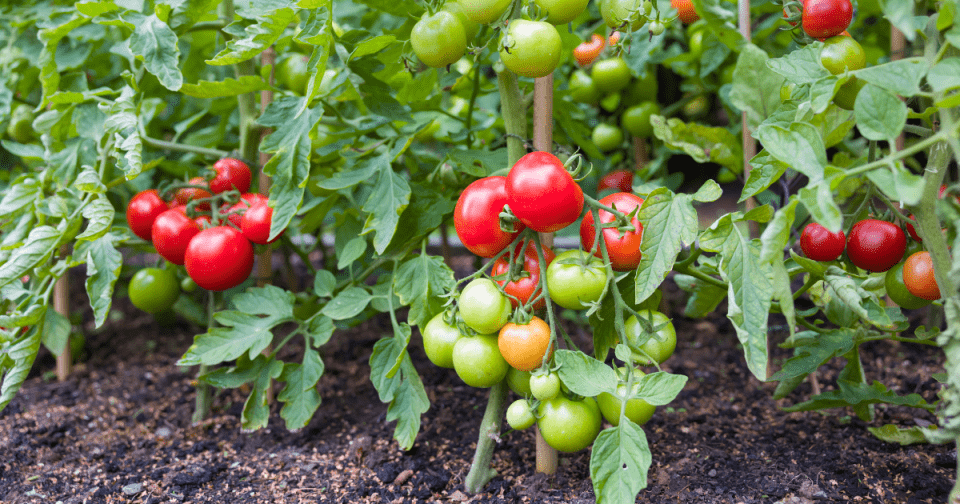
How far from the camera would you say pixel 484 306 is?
80 centimetres

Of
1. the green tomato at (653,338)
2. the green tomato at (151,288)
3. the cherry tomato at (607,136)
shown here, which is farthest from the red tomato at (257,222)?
the cherry tomato at (607,136)

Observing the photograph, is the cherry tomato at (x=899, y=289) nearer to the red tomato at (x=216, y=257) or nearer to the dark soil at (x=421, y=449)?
the dark soil at (x=421, y=449)

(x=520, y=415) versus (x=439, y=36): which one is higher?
(x=439, y=36)

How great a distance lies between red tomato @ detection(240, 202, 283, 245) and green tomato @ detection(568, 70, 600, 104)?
764 millimetres

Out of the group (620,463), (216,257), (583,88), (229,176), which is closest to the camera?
(620,463)

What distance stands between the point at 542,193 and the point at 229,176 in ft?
2.35

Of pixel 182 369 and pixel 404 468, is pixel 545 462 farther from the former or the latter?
pixel 182 369

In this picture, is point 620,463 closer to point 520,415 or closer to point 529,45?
point 520,415

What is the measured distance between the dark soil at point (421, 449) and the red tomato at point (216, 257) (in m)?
0.35

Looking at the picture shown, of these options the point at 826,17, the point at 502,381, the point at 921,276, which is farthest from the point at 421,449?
the point at 826,17

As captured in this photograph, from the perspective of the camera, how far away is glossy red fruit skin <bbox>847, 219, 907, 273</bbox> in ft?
2.87

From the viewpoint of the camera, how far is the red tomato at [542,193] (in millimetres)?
760

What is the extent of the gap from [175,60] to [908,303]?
120cm

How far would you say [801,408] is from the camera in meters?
1.06
